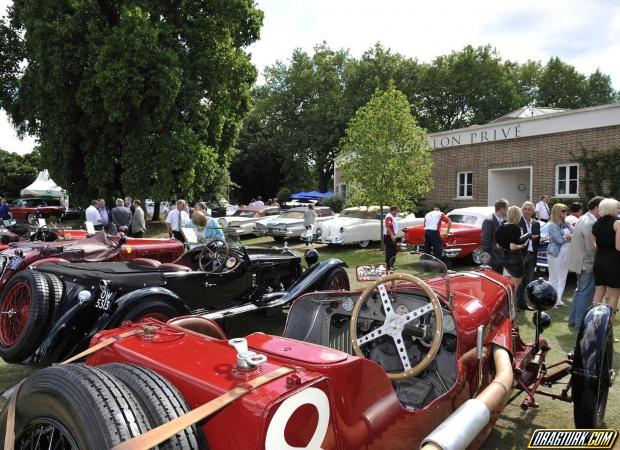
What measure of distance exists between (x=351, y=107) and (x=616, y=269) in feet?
108

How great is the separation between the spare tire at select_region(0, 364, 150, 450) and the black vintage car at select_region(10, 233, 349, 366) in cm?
257

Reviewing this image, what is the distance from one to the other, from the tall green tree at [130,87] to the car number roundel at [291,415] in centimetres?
1767

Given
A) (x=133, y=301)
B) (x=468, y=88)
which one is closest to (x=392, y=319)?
(x=133, y=301)

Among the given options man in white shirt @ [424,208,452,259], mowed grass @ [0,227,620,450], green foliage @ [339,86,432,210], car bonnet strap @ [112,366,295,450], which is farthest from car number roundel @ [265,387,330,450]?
green foliage @ [339,86,432,210]

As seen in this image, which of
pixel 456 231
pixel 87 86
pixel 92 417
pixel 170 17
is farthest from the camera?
pixel 170 17

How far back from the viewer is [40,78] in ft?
61.4

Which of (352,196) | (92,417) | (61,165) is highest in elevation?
(61,165)

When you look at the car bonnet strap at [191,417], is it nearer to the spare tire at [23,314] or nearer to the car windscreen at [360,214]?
the spare tire at [23,314]

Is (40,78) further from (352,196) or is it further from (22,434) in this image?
(22,434)

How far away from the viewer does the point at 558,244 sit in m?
7.52

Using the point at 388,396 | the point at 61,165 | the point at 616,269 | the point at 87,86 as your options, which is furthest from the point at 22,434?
the point at 61,165

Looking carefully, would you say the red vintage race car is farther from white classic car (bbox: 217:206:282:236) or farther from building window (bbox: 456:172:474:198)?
building window (bbox: 456:172:474:198)

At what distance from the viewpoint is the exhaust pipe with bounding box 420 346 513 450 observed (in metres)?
2.06

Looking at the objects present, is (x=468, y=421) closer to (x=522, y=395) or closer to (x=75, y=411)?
(x=75, y=411)
